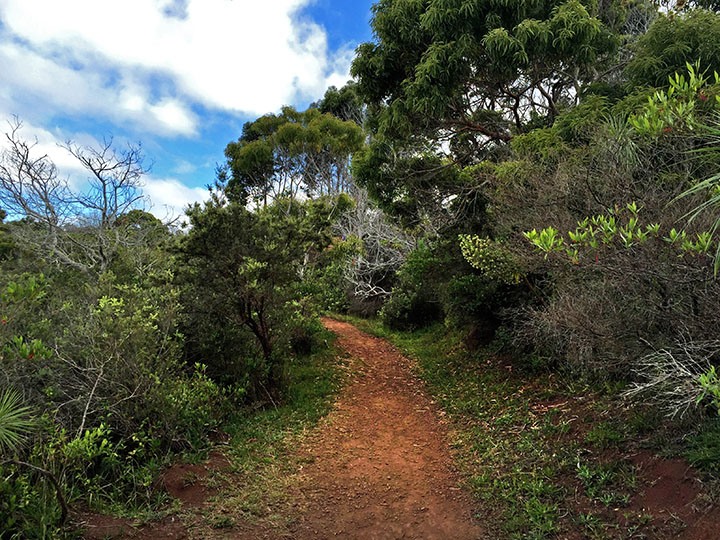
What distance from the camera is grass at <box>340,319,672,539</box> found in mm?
3555

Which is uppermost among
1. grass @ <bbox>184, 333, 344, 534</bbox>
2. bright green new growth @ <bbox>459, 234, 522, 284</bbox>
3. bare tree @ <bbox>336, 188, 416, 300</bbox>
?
bare tree @ <bbox>336, 188, 416, 300</bbox>

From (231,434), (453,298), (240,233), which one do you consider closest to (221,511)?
(231,434)

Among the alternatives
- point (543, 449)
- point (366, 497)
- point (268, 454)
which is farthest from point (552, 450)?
point (268, 454)

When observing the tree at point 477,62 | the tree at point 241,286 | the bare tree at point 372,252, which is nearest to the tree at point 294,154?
the bare tree at point 372,252

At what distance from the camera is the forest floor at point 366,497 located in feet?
10.9

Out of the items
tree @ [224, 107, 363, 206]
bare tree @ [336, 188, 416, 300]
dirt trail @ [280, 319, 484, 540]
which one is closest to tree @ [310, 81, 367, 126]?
tree @ [224, 107, 363, 206]

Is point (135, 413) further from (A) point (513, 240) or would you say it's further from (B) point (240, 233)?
(A) point (513, 240)

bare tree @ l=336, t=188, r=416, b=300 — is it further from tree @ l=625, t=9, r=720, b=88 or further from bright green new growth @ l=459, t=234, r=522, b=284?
tree @ l=625, t=9, r=720, b=88

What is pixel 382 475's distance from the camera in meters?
4.86

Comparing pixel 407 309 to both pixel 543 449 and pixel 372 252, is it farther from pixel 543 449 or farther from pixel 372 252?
pixel 543 449

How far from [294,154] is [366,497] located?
16.7 m

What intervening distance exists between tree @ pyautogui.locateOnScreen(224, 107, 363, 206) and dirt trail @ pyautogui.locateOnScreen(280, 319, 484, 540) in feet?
43.0

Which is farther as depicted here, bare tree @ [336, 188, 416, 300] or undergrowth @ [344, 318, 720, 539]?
bare tree @ [336, 188, 416, 300]

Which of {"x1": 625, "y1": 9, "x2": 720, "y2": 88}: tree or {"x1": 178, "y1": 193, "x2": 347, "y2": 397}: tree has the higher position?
{"x1": 625, "y1": 9, "x2": 720, "y2": 88}: tree
